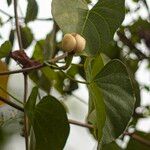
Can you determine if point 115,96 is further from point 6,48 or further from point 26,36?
point 26,36

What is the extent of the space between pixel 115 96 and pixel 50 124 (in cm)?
10

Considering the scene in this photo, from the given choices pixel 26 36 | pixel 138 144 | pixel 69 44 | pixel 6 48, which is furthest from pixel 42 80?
pixel 69 44

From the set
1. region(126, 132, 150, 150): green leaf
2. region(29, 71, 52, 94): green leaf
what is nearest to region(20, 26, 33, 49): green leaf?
region(29, 71, 52, 94): green leaf

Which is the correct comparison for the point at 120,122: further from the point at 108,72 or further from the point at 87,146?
the point at 87,146

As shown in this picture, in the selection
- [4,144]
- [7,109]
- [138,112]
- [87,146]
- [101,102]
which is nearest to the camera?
[101,102]

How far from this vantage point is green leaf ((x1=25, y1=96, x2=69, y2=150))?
0.64 metres

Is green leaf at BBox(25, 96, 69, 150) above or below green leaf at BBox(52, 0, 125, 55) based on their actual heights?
below

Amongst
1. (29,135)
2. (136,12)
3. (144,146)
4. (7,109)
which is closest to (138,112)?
(144,146)

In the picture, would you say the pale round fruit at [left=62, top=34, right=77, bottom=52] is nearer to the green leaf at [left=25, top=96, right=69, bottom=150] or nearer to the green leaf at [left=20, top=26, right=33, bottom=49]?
the green leaf at [left=25, top=96, right=69, bottom=150]

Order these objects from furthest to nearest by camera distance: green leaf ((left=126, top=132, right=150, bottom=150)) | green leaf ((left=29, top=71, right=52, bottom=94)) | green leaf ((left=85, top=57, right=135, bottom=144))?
green leaf ((left=29, top=71, right=52, bottom=94)) → green leaf ((left=126, top=132, right=150, bottom=150)) → green leaf ((left=85, top=57, right=135, bottom=144))

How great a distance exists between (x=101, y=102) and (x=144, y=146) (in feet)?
1.35

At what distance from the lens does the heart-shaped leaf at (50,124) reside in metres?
0.64

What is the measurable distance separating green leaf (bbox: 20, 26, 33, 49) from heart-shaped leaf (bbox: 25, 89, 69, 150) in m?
0.51

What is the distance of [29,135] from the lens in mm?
656
